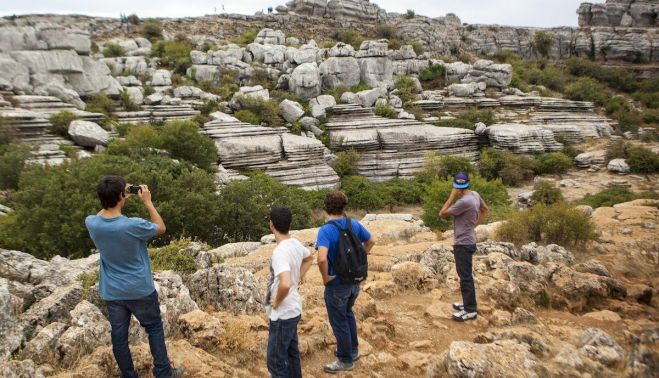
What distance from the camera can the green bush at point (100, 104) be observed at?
24.6 m

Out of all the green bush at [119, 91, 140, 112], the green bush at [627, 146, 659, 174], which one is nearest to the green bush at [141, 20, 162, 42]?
the green bush at [119, 91, 140, 112]

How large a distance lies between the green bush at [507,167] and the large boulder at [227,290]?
22319 mm

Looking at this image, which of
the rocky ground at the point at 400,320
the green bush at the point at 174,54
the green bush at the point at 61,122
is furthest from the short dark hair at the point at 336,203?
the green bush at the point at 174,54

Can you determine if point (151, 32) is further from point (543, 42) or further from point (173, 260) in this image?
point (543, 42)

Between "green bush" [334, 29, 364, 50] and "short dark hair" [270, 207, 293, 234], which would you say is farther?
"green bush" [334, 29, 364, 50]

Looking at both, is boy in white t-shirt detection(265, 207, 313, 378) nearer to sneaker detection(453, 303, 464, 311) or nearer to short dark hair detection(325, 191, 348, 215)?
short dark hair detection(325, 191, 348, 215)

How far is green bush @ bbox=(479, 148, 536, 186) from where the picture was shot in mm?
24266

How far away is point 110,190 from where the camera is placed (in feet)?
9.30

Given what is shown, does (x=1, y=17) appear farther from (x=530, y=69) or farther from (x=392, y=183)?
(x=530, y=69)

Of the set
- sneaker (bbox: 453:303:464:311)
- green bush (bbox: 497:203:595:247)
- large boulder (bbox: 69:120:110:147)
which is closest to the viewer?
sneaker (bbox: 453:303:464:311)

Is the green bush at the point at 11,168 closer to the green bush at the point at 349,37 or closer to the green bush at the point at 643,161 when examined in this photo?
the green bush at the point at 643,161

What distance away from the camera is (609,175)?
23547 millimetres

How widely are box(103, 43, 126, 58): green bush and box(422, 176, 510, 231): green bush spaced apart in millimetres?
30370

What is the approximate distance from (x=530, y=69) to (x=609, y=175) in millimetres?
22149
